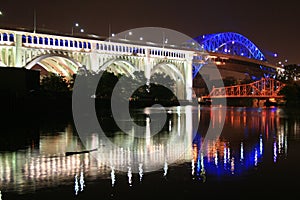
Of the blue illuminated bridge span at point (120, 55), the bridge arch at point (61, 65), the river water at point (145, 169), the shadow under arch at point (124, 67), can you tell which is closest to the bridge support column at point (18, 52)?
the blue illuminated bridge span at point (120, 55)

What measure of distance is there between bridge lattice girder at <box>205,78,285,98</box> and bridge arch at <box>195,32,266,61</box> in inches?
439

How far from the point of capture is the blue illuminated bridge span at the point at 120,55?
215ft

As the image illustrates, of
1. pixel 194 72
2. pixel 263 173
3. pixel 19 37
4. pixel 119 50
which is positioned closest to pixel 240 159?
pixel 263 173

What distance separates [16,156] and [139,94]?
66.2 meters

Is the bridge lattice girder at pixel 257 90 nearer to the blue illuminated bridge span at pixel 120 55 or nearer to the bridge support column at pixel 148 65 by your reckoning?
the blue illuminated bridge span at pixel 120 55

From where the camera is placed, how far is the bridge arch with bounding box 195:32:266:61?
11891cm

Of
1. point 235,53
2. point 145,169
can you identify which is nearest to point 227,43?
point 235,53

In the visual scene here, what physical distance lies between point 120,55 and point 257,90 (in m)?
48.2

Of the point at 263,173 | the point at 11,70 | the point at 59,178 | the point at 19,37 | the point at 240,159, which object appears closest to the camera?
the point at 59,178

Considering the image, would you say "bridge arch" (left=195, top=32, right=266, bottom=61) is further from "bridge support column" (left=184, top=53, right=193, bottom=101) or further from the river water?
the river water

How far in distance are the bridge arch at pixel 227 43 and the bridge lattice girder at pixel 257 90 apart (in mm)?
11140

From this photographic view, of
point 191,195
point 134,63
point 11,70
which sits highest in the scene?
point 134,63

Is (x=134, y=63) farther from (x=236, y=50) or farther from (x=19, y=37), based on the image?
(x=236, y=50)

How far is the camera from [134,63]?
288 ft
